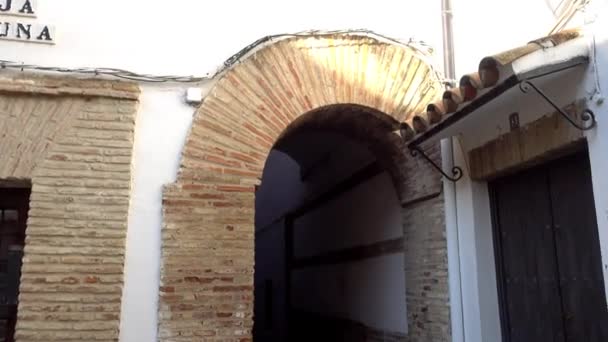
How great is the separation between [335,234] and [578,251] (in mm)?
4172

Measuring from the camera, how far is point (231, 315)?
4.20 metres

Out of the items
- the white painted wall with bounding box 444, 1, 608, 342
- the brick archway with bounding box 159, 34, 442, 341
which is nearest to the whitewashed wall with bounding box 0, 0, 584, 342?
the brick archway with bounding box 159, 34, 442, 341

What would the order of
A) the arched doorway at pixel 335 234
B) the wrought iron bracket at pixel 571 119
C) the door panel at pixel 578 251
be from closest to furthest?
the wrought iron bracket at pixel 571 119, the door panel at pixel 578 251, the arched doorway at pixel 335 234

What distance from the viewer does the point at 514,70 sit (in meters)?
3.45

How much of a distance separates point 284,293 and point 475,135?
6.38 m

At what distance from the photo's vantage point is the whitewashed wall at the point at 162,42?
13.7 ft

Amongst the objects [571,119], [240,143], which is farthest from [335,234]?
[571,119]

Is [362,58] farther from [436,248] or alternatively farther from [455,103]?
[436,248]

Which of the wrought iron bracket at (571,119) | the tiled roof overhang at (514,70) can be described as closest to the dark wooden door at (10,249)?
the tiled roof overhang at (514,70)

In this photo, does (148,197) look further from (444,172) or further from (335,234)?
(335,234)

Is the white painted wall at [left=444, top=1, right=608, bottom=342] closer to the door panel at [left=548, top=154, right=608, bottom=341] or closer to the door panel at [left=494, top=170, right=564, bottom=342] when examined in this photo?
the door panel at [left=494, top=170, right=564, bottom=342]

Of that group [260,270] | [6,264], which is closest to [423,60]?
[6,264]

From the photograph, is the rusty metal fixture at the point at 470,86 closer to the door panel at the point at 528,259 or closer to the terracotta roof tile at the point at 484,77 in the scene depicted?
the terracotta roof tile at the point at 484,77

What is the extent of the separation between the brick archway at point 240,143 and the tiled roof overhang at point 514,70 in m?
0.89
